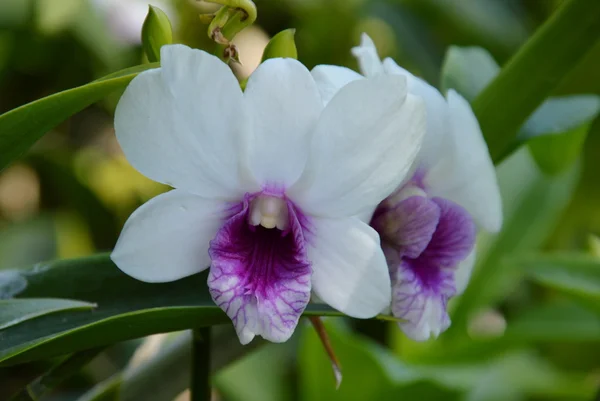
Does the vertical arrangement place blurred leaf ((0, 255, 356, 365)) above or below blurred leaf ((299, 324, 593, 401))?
above

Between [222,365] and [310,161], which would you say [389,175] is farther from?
[222,365]

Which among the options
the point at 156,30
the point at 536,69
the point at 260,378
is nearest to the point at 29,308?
the point at 156,30

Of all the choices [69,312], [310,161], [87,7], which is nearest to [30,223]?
[87,7]

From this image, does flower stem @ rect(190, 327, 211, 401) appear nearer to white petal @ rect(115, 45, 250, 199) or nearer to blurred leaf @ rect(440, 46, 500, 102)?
white petal @ rect(115, 45, 250, 199)

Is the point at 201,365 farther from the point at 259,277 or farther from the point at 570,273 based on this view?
the point at 570,273

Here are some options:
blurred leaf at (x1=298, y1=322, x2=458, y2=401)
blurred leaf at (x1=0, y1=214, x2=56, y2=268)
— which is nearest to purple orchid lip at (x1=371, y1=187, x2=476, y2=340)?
blurred leaf at (x1=298, y1=322, x2=458, y2=401)

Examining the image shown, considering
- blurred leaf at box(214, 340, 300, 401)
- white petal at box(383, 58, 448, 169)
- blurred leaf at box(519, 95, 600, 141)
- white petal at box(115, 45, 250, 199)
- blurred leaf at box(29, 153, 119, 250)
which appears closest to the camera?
white petal at box(115, 45, 250, 199)
